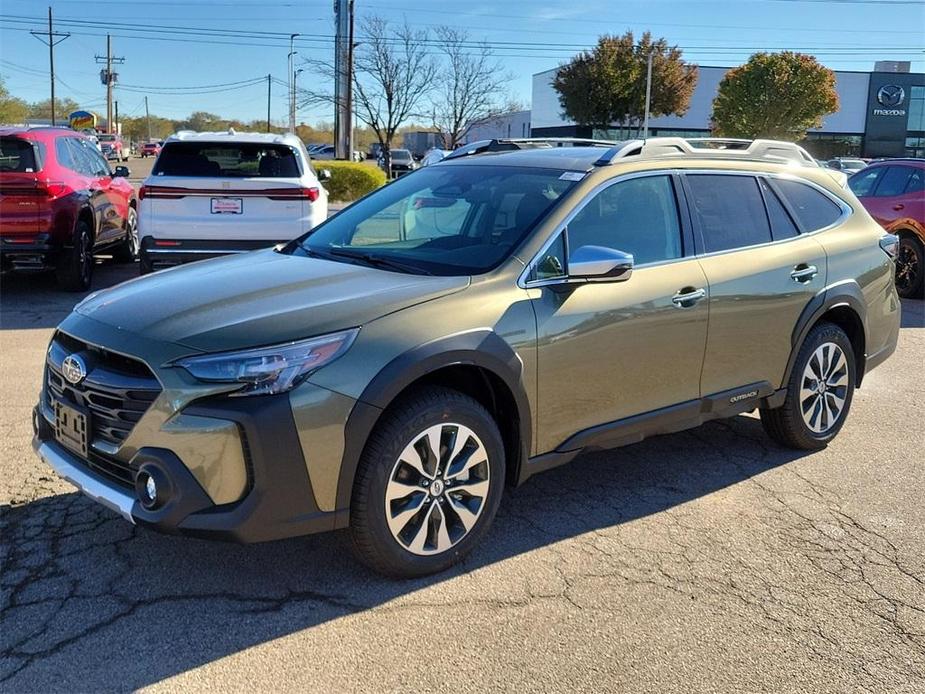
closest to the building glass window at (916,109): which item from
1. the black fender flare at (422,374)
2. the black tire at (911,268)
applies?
the black tire at (911,268)

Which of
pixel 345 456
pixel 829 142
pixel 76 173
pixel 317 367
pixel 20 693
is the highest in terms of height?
pixel 829 142

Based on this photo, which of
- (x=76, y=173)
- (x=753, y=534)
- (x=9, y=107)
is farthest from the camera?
(x=9, y=107)

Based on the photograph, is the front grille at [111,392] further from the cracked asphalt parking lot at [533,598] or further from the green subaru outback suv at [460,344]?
the cracked asphalt parking lot at [533,598]

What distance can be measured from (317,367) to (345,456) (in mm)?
347

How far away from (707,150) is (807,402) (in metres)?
1.61

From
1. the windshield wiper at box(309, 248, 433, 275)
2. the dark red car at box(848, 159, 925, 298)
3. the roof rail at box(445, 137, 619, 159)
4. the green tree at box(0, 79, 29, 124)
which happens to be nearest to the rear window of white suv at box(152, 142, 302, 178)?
the roof rail at box(445, 137, 619, 159)

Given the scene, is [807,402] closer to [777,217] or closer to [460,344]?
[777,217]

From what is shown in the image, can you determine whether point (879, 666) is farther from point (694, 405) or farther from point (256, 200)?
point (256, 200)

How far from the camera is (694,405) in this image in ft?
14.4

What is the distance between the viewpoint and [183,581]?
340 centimetres

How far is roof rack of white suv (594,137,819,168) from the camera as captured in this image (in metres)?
4.28

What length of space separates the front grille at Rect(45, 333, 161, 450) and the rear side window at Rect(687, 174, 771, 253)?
113 inches

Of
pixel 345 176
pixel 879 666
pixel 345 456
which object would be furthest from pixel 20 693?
pixel 345 176

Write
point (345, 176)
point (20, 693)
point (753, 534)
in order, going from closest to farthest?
point (20, 693) < point (753, 534) < point (345, 176)
